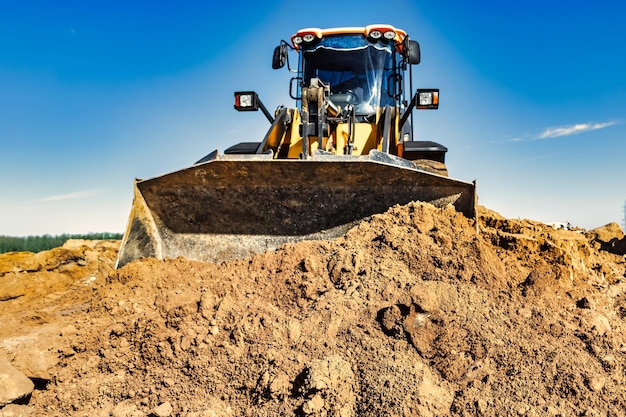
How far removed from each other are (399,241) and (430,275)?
0.41 metres

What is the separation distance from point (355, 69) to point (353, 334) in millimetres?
4388

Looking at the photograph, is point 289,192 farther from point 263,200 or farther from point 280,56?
point 280,56

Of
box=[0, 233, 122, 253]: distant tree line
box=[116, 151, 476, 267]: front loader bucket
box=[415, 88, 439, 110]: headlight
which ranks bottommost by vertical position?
box=[0, 233, 122, 253]: distant tree line

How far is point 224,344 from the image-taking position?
10.8 feet

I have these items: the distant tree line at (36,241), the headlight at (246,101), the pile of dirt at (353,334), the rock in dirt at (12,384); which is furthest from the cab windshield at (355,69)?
the distant tree line at (36,241)

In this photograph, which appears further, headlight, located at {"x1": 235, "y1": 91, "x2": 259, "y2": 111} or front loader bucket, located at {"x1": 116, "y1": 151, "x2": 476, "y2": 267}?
headlight, located at {"x1": 235, "y1": 91, "x2": 259, "y2": 111}

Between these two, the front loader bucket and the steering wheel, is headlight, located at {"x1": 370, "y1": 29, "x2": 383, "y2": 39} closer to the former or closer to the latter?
the steering wheel

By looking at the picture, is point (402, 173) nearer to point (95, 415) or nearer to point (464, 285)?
point (464, 285)

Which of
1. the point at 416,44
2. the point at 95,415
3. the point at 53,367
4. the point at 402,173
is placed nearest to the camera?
the point at 95,415

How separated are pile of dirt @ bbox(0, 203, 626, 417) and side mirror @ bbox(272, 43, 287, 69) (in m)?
3.29

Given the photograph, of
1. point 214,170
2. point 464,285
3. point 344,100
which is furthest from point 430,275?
point 344,100

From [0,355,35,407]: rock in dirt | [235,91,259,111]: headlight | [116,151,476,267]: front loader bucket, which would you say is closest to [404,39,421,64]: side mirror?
[235,91,259,111]: headlight

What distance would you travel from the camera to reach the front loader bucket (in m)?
4.55

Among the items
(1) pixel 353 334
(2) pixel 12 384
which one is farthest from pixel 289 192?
(2) pixel 12 384
